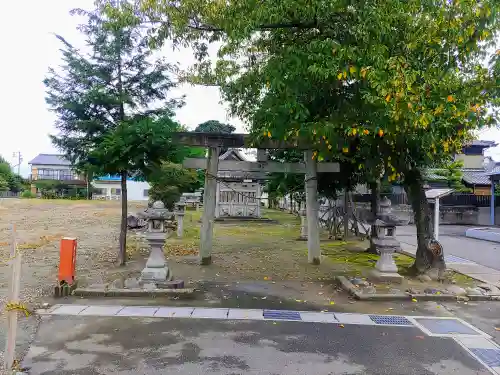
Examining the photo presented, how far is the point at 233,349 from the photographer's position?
4.93 metres

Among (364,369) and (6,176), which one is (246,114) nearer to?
(364,369)

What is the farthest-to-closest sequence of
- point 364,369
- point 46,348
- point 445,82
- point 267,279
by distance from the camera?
point 267,279 → point 445,82 → point 46,348 → point 364,369

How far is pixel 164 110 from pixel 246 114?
227 centimetres

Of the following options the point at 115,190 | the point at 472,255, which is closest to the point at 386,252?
the point at 472,255

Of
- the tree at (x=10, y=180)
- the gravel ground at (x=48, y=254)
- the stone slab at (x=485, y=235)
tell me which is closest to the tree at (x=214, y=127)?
the gravel ground at (x=48, y=254)

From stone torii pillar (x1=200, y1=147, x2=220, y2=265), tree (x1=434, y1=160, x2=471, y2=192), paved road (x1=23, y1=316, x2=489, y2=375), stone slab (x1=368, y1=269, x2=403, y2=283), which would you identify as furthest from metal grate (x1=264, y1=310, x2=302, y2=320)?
tree (x1=434, y1=160, x2=471, y2=192)

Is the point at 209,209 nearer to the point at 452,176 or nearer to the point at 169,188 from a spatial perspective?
the point at 169,188

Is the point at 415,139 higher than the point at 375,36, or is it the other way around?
the point at 375,36

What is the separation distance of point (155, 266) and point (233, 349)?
3535mm

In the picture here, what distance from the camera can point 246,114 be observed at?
10.7m

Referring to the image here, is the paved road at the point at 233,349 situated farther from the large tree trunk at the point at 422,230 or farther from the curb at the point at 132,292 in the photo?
the large tree trunk at the point at 422,230

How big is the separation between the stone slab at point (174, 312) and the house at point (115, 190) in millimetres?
48123

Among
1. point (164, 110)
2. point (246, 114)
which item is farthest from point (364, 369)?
point (164, 110)

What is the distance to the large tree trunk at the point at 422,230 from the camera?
29.9 feet
